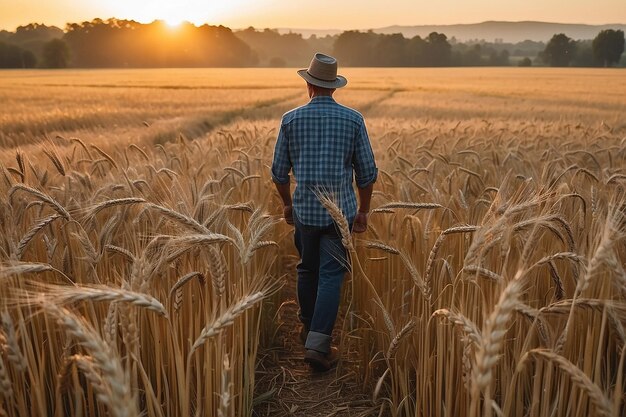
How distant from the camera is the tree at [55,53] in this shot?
200 ft

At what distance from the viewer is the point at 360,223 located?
301 centimetres

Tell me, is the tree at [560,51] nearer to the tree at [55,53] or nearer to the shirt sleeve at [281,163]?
the tree at [55,53]

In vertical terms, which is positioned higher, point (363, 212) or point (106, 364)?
point (106, 364)

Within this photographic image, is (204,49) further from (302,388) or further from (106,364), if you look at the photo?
(106,364)

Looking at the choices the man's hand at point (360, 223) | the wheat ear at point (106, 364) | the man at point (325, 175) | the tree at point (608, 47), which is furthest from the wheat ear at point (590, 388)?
the tree at point (608, 47)

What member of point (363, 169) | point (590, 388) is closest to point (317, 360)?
point (363, 169)

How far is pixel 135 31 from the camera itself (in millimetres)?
79875

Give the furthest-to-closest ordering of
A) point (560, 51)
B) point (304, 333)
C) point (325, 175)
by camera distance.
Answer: point (560, 51) < point (304, 333) < point (325, 175)

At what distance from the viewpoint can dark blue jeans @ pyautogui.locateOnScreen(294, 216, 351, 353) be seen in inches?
111

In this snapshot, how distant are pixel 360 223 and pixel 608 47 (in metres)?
74.4

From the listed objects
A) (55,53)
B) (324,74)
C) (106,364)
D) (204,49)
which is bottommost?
(106,364)

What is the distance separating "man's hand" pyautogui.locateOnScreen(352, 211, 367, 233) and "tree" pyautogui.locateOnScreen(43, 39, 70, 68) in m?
68.4

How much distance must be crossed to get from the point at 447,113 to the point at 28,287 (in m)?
13.6

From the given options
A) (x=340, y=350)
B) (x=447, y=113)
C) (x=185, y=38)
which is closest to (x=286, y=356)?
(x=340, y=350)
